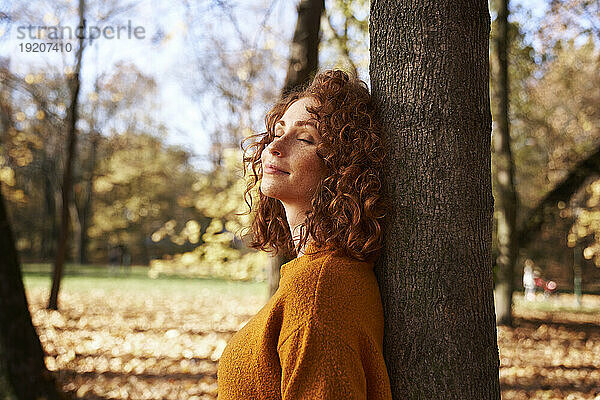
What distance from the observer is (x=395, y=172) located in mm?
1728

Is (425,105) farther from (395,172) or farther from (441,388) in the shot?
(441,388)

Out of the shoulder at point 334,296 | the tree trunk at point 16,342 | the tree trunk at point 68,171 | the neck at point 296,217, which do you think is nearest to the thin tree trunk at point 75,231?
the tree trunk at point 68,171

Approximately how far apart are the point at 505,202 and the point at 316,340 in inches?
408

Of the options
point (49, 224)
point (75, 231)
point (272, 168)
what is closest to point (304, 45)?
point (272, 168)

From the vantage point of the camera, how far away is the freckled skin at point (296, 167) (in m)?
1.79

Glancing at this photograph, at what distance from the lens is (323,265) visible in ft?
5.27

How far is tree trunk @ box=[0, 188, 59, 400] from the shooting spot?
4016 millimetres

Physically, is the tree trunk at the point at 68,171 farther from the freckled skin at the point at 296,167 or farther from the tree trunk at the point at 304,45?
the freckled skin at the point at 296,167

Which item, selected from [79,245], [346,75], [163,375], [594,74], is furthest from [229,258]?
[79,245]

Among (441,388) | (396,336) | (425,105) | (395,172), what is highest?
(425,105)

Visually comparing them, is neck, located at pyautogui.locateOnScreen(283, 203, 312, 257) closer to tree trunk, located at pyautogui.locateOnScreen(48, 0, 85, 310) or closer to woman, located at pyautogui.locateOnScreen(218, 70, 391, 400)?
woman, located at pyautogui.locateOnScreen(218, 70, 391, 400)

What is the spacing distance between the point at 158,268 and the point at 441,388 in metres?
8.07

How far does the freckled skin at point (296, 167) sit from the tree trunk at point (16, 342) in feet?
10.5

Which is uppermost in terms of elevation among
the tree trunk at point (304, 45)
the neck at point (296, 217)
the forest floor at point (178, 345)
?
the tree trunk at point (304, 45)
